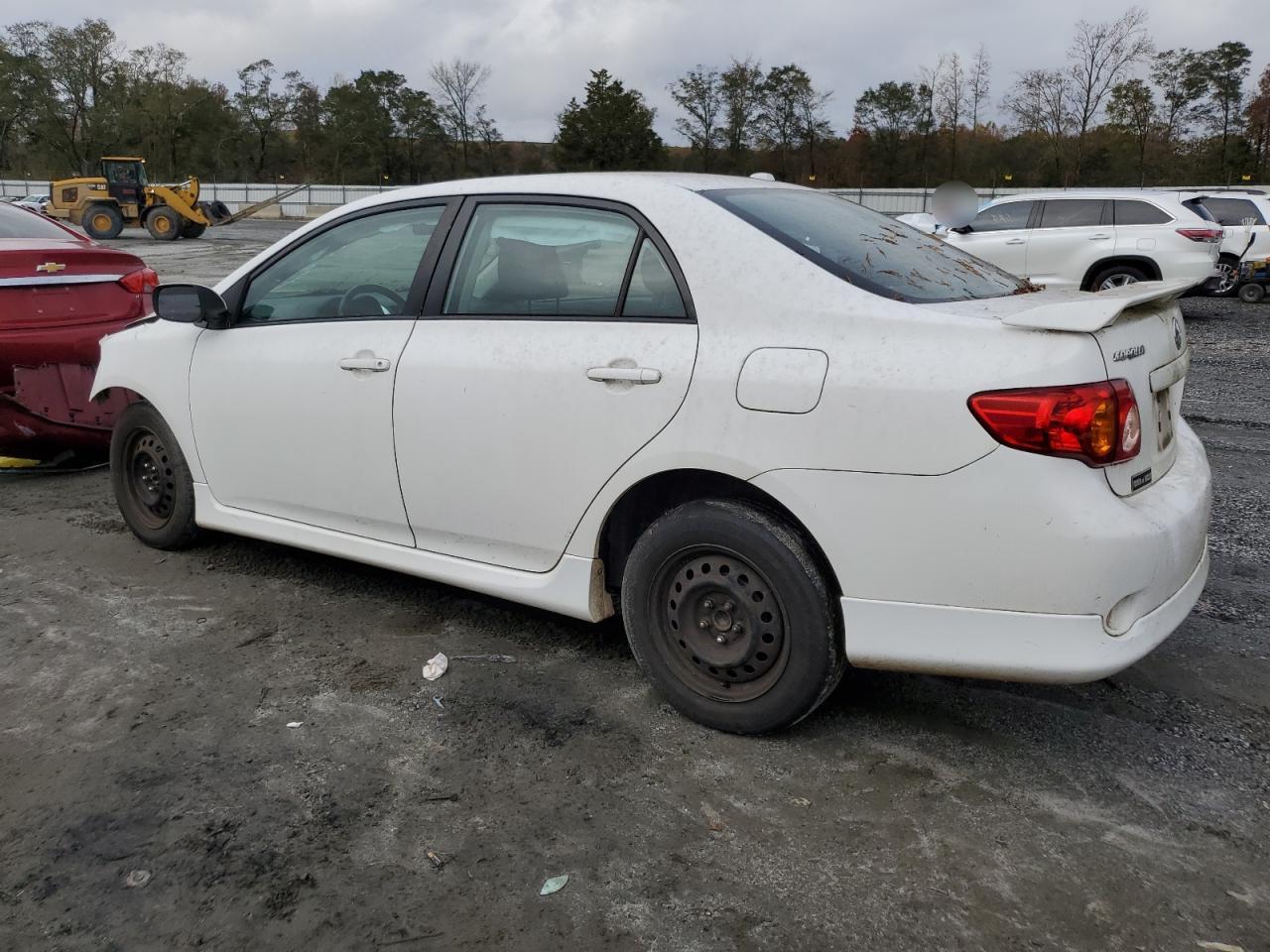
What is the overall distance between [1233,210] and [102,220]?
29.1 m

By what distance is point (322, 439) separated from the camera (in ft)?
12.6

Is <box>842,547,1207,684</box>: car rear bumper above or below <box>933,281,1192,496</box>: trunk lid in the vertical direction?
below

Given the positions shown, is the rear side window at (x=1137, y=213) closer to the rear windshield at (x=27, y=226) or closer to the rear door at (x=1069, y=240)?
the rear door at (x=1069, y=240)

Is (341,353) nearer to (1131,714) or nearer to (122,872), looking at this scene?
(122,872)

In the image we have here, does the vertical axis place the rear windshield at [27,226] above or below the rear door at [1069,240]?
above

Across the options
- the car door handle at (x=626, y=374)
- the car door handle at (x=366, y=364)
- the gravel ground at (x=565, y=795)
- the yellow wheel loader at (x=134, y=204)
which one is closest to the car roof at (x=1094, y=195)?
the gravel ground at (x=565, y=795)

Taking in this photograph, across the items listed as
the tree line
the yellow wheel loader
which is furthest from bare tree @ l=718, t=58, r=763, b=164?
the yellow wheel loader

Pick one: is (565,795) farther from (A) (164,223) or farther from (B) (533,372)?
(A) (164,223)

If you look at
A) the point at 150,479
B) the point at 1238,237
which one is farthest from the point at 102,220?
the point at 150,479

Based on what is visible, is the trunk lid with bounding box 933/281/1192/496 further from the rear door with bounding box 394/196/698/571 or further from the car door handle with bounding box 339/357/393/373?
the car door handle with bounding box 339/357/393/373

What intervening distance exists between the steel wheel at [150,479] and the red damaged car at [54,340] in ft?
3.71

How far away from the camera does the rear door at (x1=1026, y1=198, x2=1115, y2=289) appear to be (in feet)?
45.9

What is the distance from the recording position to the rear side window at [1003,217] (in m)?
14.6

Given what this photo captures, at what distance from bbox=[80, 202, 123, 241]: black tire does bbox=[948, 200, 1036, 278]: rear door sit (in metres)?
26.1
